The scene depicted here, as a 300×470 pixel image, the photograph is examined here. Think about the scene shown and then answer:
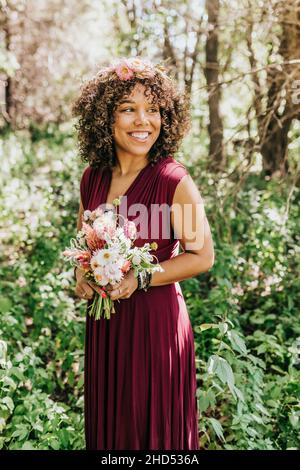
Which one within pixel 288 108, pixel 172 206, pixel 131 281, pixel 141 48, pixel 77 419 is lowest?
pixel 77 419

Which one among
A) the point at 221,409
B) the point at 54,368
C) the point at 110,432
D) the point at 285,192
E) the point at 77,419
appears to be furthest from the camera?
the point at 285,192

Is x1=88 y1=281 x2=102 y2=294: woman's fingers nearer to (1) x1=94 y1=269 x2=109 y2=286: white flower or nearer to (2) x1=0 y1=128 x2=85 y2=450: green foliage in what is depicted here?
(1) x1=94 y1=269 x2=109 y2=286: white flower

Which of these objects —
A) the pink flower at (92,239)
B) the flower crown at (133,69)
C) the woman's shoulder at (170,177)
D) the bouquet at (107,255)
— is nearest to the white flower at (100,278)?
the bouquet at (107,255)

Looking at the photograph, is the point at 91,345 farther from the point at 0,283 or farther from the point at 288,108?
the point at 288,108

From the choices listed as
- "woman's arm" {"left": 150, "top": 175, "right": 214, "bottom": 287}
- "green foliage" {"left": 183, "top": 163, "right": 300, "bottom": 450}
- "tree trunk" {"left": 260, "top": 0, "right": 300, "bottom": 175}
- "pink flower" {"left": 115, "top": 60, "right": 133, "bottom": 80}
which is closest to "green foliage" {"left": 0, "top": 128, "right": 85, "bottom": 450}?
"green foliage" {"left": 183, "top": 163, "right": 300, "bottom": 450}

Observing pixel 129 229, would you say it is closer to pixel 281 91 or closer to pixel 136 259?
pixel 136 259

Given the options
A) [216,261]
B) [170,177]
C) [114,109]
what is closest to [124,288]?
[170,177]

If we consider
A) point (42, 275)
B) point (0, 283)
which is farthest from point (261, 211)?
point (0, 283)

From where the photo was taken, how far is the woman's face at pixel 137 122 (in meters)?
2.26

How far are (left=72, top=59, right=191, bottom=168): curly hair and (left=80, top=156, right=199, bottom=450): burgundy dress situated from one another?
0.17 m

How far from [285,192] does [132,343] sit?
3724 mm

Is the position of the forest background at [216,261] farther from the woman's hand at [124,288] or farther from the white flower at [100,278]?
the white flower at [100,278]

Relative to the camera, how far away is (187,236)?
2.16 meters

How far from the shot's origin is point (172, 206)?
2.15 metres
